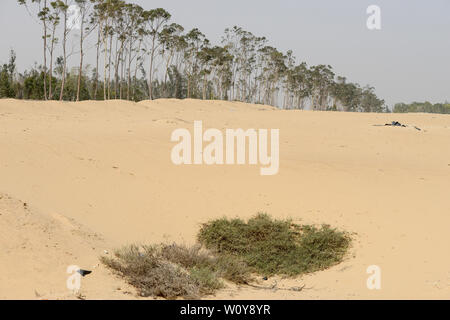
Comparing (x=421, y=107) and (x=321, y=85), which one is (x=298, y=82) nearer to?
(x=321, y=85)

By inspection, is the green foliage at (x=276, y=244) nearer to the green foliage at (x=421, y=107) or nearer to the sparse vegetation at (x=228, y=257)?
the sparse vegetation at (x=228, y=257)

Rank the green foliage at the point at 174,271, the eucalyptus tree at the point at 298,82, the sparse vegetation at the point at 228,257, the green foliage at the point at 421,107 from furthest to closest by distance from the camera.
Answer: the green foliage at the point at 421,107 < the eucalyptus tree at the point at 298,82 < the sparse vegetation at the point at 228,257 < the green foliage at the point at 174,271

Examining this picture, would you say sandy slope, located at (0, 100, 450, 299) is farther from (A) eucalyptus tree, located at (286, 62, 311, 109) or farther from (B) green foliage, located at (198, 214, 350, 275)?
(A) eucalyptus tree, located at (286, 62, 311, 109)

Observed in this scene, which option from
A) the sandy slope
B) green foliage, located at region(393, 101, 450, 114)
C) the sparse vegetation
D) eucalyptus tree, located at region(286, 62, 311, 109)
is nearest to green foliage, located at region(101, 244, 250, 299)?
the sparse vegetation

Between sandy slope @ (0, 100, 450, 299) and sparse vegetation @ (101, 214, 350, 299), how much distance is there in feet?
0.71

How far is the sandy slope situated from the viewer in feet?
15.8

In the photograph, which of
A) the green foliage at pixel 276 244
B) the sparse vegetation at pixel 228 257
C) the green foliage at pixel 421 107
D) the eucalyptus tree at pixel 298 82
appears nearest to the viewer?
A: the sparse vegetation at pixel 228 257

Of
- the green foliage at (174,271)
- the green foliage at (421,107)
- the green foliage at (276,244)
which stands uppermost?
the green foliage at (421,107)

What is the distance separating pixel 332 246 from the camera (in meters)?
6.49

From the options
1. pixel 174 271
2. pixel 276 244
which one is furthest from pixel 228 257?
pixel 174 271

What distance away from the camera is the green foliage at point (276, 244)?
6176 millimetres

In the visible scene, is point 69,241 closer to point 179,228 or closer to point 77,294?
point 77,294

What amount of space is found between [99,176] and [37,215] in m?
2.69

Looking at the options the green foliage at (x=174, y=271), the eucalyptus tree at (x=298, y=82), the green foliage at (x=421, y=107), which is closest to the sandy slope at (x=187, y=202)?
the green foliage at (x=174, y=271)
